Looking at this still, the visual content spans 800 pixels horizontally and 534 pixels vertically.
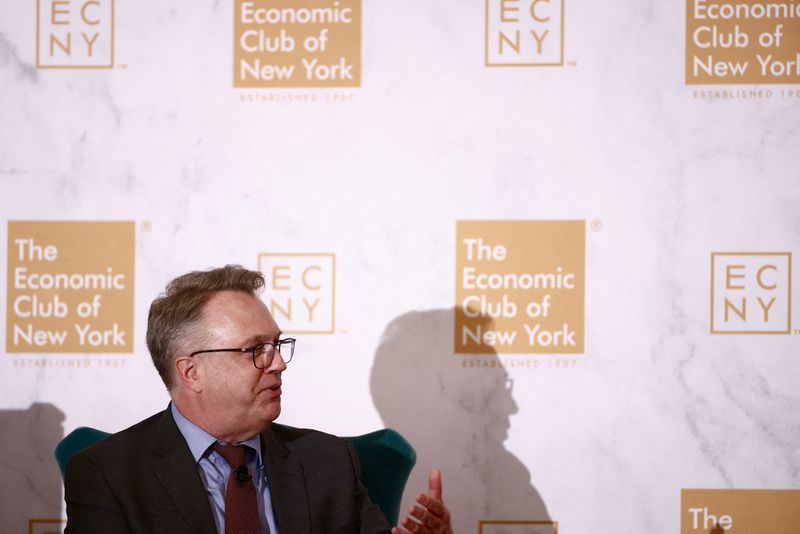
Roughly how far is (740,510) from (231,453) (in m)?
1.90

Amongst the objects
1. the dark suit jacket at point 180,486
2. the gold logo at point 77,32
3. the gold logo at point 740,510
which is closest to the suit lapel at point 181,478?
the dark suit jacket at point 180,486

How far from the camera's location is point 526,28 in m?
3.26

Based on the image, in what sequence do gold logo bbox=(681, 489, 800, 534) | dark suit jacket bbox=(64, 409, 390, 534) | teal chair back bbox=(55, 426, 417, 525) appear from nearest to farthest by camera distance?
dark suit jacket bbox=(64, 409, 390, 534) < teal chair back bbox=(55, 426, 417, 525) < gold logo bbox=(681, 489, 800, 534)

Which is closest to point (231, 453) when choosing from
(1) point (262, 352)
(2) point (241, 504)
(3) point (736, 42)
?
(2) point (241, 504)

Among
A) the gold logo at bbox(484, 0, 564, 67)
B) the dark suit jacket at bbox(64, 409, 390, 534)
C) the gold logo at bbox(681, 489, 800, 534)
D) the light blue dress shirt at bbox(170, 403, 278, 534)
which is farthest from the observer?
the gold logo at bbox(484, 0, 564, 67)

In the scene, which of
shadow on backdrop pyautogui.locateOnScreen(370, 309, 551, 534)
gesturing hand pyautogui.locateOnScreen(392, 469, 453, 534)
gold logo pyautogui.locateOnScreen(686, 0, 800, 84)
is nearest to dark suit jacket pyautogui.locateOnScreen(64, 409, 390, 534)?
gesturing hand pyautogui.locateOnScreen(392, 469, 453, 534)

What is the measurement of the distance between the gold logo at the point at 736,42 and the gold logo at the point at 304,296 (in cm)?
146

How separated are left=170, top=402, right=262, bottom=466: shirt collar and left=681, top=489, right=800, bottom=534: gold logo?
167 cm

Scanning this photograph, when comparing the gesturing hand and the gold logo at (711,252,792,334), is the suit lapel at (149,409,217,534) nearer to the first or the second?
the gesturing hand

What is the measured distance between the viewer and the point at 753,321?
3.17 metres

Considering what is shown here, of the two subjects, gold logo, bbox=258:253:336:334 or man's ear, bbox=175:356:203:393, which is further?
gold logo, bbox=258:253:336:334

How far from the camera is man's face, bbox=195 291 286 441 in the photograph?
2.18 meters

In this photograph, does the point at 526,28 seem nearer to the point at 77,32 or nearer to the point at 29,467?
the point at 77,32

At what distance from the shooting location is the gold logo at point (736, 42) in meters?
3.22
